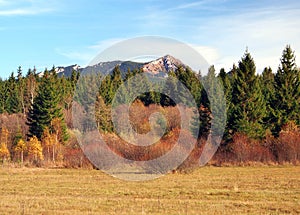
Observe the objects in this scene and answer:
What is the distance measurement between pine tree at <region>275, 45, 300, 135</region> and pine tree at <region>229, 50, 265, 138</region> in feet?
6.13

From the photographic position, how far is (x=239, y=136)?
4581cm

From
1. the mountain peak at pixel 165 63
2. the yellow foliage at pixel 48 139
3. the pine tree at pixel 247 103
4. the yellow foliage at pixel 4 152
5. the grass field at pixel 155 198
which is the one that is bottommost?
the grass field at pixel 155 198

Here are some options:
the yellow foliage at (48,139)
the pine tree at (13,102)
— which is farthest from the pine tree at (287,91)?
the pine tree at (13,102)

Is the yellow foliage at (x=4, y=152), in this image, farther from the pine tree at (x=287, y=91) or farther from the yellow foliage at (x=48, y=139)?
the pine tree at (x=287, y=91)

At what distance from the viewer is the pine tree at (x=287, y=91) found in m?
48.7

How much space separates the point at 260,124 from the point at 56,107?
23.8m

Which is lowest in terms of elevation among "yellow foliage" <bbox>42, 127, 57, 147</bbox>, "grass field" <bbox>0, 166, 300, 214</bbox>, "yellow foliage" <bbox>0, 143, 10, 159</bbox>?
"grass field" <bbox>0, 166, 300, 214</bbox>

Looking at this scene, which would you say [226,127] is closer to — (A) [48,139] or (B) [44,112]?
(A) [48,139]

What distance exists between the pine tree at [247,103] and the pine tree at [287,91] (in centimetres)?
187

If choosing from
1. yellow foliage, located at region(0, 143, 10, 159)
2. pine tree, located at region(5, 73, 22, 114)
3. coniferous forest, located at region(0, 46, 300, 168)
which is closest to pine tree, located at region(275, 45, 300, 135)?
coniferous forest, located at region(0, 46, 300, 168)

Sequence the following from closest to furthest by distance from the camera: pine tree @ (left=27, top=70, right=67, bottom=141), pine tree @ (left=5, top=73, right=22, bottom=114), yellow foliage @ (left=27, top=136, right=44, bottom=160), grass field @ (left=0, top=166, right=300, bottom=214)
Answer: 1. grass field @ (left=0, top=166, right=300, bottom=214)
2. yellow foliage @ (left=27, top=136, right=44, bottom=160)
3. pine tree @ (left=27, top=70, right=67, bottom=141)
4. pine tree @ (left=5, top=73, right=22, bottom=114)

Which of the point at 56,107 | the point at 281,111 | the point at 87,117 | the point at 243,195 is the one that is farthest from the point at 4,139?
the point at 243,195

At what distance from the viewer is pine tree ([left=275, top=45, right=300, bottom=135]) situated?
160ft

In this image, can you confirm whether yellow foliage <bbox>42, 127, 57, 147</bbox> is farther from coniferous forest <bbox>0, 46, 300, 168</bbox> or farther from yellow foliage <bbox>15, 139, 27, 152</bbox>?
yellow foliage <bbox>15, 139, 27, 152</bbox>
